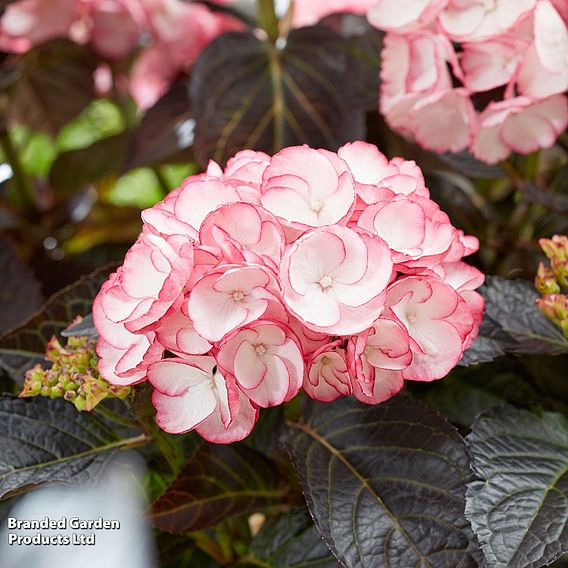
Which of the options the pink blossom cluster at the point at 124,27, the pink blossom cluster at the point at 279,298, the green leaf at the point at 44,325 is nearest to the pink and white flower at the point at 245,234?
the pink blossom cluster at the point at 279,298

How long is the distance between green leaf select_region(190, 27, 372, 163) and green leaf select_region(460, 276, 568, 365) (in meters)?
0.25

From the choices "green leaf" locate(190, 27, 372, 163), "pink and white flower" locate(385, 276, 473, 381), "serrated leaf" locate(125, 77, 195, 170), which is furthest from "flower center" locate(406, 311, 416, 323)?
"serrated leaf" locate(125, 77, 195, 170)

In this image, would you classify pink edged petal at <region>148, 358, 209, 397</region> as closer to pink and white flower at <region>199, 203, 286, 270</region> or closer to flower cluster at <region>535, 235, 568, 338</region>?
pink and white flower at <region>199, 203, 286, 270</region>

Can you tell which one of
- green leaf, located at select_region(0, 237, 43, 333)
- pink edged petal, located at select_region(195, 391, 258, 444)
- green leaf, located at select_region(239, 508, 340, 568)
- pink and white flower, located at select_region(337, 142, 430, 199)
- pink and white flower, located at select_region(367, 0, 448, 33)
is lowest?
green leaf, located at select_region(239, 508, 340, 568)

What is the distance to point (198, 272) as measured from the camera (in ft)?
1.53

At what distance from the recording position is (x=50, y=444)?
0.58 metres

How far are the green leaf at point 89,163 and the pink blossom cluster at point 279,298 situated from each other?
65cm

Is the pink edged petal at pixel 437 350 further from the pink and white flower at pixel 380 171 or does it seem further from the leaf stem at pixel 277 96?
the leaf stem at pixel 277 96

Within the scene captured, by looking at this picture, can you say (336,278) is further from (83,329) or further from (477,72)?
(477,72)

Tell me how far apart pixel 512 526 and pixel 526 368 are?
0.77 ft

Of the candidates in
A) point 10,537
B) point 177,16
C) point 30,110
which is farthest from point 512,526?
point 30,110

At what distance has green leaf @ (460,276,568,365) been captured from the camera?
62 cm

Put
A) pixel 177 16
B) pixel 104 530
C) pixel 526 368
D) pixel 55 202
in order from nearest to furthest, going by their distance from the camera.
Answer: pixel 104 530 → pixel 526 368 → pixel 177 16 → pixel 55 202

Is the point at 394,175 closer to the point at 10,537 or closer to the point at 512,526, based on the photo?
the point at 512,526
